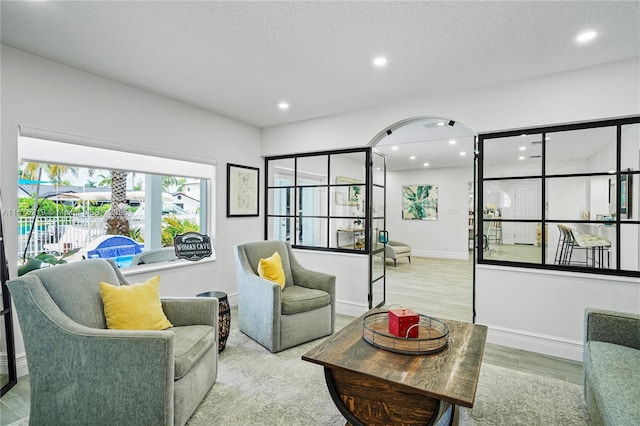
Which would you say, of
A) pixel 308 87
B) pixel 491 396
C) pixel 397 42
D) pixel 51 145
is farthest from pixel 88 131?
pixel 491 396

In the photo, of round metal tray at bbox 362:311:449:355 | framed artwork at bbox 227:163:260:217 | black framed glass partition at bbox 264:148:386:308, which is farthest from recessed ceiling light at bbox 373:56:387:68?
framed artwork at bbox 227:163:260:217

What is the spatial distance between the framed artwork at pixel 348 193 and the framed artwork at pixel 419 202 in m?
5.68

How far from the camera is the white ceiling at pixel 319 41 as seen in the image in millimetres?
2043

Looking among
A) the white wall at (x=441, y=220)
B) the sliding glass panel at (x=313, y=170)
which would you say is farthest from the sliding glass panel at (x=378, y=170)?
the white wall at (x=441, y=220)

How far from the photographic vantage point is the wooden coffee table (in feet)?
5.03

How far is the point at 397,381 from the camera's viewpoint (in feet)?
5.12

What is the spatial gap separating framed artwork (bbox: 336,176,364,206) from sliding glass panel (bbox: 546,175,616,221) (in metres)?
1.97

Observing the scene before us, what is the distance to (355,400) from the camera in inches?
68.1

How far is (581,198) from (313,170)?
2955 mm

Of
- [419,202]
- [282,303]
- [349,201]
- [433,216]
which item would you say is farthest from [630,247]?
[419,202]

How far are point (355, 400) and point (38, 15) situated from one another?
3.03 m

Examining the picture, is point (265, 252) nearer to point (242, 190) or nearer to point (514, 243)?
point (242, 190)

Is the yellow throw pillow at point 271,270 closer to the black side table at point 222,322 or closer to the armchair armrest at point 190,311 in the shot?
the black side table at point 222,322

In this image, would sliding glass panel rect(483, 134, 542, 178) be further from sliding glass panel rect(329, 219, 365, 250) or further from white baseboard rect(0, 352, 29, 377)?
white baseboard rect(0, 352, 29, 377)
